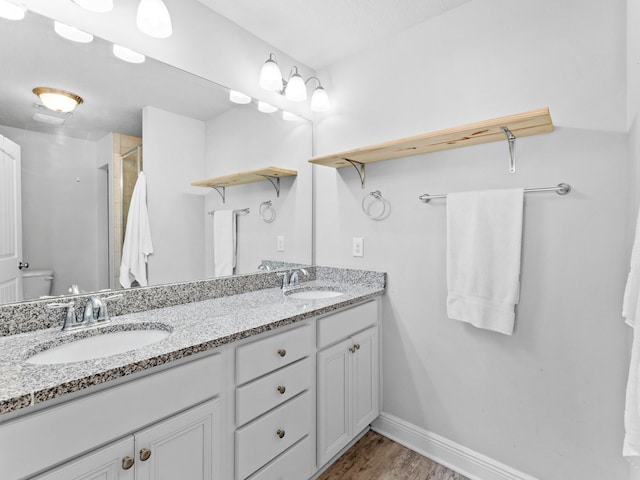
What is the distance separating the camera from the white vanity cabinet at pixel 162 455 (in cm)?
83

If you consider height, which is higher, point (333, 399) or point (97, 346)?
point (97, 346)

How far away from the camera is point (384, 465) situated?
1723 millimetres

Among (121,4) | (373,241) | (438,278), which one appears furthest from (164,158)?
(438,278)

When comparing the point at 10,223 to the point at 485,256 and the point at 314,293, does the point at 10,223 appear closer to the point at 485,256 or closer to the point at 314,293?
the point at 314,293

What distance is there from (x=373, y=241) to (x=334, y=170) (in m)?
0.55

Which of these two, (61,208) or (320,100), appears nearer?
(61,208)

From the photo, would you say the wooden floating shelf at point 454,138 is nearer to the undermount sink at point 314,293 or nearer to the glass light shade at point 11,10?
the undermount sink at point 314,293

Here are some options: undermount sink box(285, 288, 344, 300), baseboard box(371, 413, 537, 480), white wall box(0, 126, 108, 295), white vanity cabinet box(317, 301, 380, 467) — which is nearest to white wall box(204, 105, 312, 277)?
undermount sink box(285, 288, 344, 300)

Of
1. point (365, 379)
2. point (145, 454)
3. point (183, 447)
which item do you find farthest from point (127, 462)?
point (365, 379)

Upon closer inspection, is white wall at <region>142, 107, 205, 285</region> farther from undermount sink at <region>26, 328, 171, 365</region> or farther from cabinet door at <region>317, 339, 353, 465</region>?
cabinet door at <region>317, 339, 353, 465</region>

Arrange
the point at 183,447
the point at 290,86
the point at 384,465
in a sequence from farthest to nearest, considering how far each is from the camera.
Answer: the point at 290,86 → the point at 384,465 → the point at 183,447

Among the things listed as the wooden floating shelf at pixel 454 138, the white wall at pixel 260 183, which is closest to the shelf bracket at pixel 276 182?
the white wall at pixel 260 183

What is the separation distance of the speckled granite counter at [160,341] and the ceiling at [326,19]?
4.97 ft

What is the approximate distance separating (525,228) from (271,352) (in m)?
1.25
